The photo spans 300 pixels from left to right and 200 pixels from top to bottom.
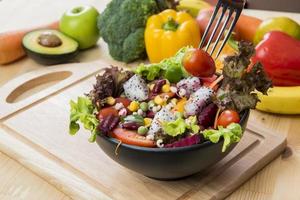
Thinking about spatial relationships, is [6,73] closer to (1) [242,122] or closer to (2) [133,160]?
(2) [133,160]

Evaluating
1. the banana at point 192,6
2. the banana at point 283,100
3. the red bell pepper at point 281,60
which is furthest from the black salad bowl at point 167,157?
the banana at point 192,6

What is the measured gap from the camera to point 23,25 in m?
2.08

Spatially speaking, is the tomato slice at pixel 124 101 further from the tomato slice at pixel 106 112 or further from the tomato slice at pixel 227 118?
the tomato slice at pixel 227 118

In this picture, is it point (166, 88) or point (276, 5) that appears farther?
point (276, 5)

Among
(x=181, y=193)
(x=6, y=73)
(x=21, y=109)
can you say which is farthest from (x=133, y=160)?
(x=6, y=73)

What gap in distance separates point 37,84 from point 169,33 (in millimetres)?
423

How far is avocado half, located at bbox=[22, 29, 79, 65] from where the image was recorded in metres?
1.78

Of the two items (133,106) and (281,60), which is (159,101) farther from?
(281,60)

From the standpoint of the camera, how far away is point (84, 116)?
1150 millimetres

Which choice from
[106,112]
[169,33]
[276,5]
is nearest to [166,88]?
[106,112]

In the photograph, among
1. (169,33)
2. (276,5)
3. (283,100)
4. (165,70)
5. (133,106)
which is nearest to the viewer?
(133,106)

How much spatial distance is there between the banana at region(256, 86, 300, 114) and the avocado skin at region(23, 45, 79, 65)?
25.1 inches

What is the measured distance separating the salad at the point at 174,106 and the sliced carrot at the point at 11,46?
654 mm

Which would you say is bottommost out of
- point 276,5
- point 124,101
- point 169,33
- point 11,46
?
point 276,5
